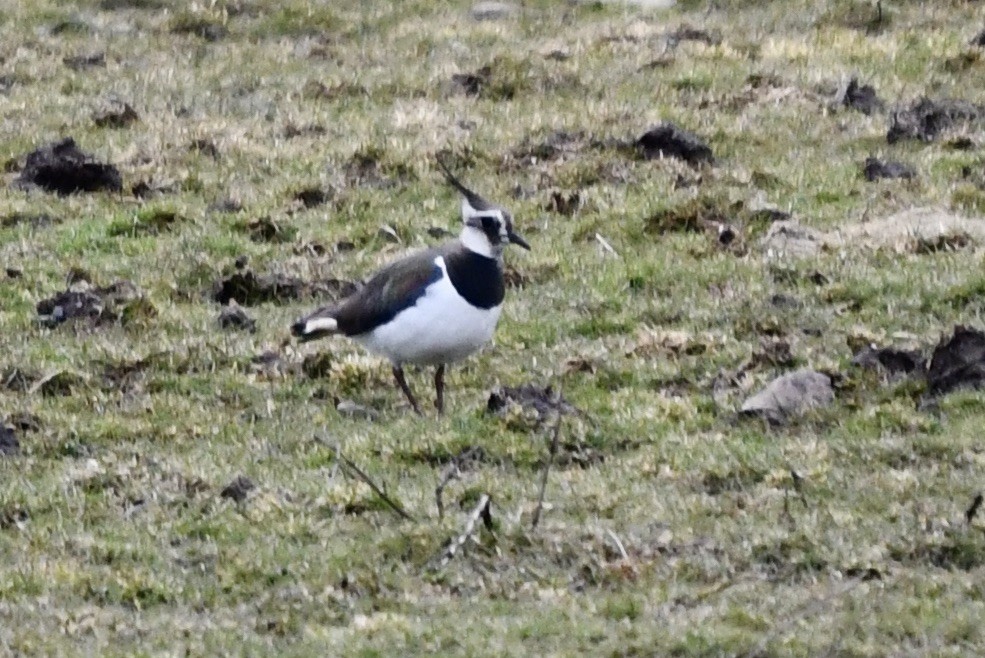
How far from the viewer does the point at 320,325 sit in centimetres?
1132

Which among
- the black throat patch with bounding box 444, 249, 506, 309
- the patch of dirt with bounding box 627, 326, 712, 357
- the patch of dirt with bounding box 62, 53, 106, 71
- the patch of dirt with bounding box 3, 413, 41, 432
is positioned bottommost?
the patch of dirt with bounding box 62, 53, 106, 71

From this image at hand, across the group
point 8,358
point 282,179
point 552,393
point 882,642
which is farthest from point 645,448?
point 282,179

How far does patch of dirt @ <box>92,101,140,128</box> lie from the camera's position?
18938 mm

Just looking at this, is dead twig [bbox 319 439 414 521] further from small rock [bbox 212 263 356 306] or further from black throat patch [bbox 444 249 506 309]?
small rock [bbox 212 263 356 306]

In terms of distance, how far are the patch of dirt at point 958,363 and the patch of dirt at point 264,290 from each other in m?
4.59

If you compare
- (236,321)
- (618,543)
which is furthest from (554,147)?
(618,543)

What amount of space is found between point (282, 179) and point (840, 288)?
584cm

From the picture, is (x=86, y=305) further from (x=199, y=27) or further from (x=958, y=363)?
(x=199, y=27)

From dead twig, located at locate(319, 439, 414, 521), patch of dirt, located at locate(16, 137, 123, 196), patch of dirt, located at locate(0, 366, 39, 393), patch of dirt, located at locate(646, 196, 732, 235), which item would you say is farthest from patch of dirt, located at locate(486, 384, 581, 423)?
patch of dirt, located at locate(16, 137, 123, 196)

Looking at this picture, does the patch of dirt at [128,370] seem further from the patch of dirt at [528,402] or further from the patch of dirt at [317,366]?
the patch of dirt at [528,402]

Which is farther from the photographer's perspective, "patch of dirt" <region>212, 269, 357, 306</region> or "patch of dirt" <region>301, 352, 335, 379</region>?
"patch of dirt" <region>212, 269, 357, 306</region>

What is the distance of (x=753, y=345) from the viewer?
12055mm

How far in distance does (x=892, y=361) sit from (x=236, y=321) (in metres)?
4.48

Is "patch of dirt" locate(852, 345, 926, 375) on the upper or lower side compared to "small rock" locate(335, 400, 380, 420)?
upper
